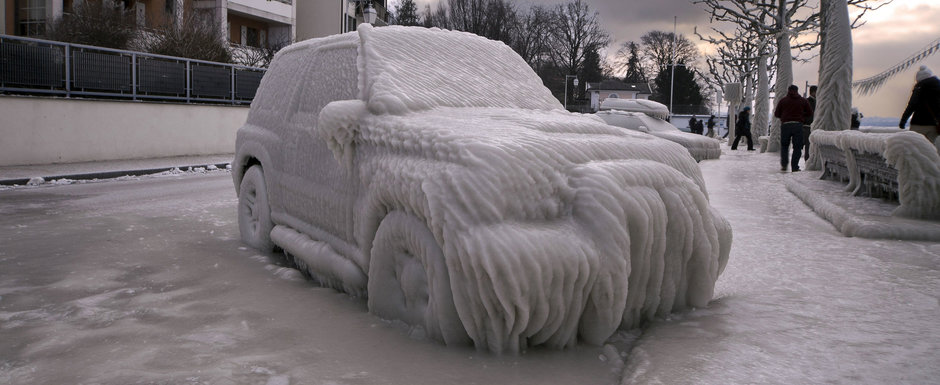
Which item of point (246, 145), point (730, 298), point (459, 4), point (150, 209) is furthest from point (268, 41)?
point (730, 298)

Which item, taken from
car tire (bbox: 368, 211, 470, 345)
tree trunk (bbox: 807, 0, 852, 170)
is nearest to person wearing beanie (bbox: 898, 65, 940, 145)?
tree trunk (bbox: 807, 0, 852, 170)

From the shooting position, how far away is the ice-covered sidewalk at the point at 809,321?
2.73 metres

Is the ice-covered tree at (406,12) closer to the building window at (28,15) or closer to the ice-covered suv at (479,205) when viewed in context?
the building window at (28,15)

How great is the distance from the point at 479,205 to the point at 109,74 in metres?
13.9

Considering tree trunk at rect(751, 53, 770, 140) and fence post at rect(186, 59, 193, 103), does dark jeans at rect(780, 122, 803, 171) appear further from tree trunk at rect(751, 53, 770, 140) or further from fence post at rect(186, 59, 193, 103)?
tree trunk at rect(751, 53, 770, 140)

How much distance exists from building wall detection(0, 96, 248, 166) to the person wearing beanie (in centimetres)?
1370

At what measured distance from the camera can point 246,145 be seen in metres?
5.34

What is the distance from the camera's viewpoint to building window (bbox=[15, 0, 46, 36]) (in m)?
23.7

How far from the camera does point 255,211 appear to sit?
5230 mm

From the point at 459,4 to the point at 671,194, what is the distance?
48.4m

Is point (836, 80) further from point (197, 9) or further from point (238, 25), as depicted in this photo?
point (238, 25)

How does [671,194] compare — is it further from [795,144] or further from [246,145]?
[795,144]

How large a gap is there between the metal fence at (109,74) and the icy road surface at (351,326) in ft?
27.9

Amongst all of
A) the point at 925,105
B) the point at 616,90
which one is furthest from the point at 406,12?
the point at 925,105
